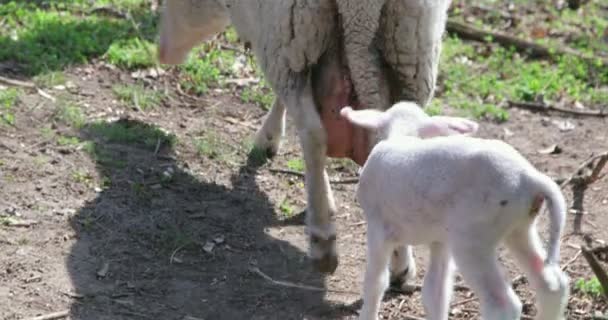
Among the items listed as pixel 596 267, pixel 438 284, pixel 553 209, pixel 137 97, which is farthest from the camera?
pixel 137 97

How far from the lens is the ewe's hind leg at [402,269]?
588 cm

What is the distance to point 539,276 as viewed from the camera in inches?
180

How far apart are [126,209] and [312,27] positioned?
5.43 feet

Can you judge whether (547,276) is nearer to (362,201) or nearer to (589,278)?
(362,201)

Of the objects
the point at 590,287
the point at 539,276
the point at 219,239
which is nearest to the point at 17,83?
the point at 219,239

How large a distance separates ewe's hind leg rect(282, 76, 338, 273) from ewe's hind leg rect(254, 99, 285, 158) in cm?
151

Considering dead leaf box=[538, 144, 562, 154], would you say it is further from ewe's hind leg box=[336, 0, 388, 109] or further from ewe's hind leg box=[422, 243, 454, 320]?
ewe's hind leg box=[422, 243, 454, 320]

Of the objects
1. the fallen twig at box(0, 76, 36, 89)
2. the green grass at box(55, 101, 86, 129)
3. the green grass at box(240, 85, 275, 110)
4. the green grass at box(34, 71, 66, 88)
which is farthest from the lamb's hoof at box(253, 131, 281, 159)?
the fallen twig at box(0, 76, 36, 89)

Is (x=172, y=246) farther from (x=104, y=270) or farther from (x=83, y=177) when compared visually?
(x=83, y=177)

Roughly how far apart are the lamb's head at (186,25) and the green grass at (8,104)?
1065mm

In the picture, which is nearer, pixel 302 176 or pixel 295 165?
pixel 302 176

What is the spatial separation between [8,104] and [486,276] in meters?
4.10

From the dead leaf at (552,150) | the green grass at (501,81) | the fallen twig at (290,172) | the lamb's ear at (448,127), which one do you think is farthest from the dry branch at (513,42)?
the lamb's ear at (448,127)

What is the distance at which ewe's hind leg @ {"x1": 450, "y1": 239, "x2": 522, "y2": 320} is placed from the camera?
4312 millimetres
